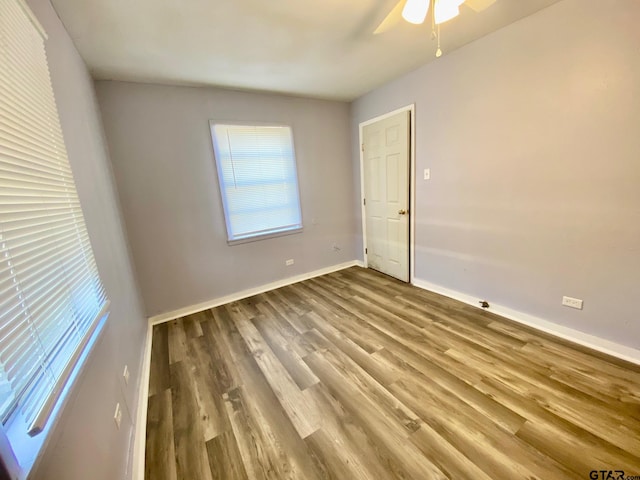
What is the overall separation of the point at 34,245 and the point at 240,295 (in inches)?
101

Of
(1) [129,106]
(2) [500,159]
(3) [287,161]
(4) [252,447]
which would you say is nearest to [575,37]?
(2) [500,159]

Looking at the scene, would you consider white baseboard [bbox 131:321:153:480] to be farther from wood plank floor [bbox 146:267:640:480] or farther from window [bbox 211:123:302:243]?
window [bbox 211:123:302:243]

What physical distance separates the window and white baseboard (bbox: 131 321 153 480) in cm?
156

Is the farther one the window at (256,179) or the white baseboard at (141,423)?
the window at (256,179)

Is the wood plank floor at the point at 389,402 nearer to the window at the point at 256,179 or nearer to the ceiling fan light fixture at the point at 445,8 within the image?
the window at the point at 256,179

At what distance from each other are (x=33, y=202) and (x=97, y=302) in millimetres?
622

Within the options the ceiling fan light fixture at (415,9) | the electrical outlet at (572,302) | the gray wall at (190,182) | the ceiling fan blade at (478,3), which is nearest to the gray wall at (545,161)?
the electrical outlet at (572,302)

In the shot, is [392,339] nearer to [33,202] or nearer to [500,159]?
[500,159]

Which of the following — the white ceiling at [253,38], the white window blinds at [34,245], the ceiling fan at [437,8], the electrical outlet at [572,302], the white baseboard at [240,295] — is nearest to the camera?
the white window blinds at [34,245]

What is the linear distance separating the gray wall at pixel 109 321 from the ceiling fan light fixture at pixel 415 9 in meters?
1.86

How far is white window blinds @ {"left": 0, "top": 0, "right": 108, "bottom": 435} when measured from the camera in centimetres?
68

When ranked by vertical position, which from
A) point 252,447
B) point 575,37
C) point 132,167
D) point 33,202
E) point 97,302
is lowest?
point 252,447

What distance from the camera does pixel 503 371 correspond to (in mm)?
1778

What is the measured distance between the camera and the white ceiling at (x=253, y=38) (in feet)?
5.31
